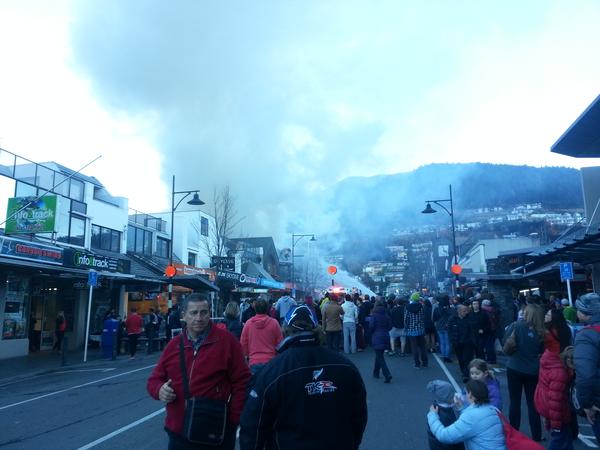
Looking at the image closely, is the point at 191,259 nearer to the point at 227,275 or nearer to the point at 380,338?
the point at 227,275

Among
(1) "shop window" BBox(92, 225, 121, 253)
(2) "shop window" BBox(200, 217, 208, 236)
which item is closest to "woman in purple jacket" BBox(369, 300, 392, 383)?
(1) "shop window" BBox(92, 225, 121, 253)

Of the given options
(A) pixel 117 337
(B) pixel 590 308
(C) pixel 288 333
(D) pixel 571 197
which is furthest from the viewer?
(D) pixel 571 197

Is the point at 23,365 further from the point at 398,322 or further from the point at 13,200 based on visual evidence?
the point at 398,322

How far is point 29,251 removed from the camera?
16.5 meters

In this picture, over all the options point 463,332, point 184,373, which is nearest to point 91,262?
point 463,332

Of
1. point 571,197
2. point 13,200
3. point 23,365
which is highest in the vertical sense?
point 571,197

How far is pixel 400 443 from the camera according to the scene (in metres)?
6.04

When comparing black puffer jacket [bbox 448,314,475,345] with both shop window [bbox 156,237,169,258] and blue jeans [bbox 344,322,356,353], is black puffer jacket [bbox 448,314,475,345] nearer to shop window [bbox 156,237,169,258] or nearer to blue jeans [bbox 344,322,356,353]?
blue jeans [bbox 344,322,356,353]

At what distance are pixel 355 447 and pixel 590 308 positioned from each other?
3.13 m

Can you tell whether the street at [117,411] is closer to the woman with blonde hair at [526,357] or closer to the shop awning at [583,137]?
the woman with blonde hair at [526,357]

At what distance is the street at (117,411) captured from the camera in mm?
6426

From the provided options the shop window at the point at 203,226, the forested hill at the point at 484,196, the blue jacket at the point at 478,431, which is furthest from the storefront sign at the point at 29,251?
the forested hill at the point at 484,196

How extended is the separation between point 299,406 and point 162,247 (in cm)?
3285

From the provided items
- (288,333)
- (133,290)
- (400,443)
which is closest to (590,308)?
(400,443)
